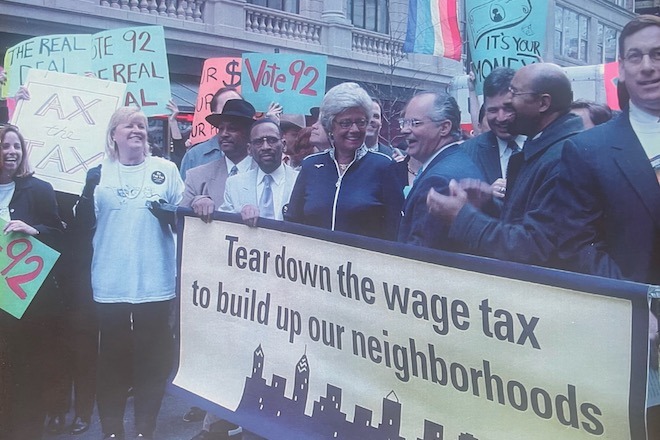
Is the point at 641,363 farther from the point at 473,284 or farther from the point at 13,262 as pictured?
the point at 13,262

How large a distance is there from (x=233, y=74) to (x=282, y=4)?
0.50 meters

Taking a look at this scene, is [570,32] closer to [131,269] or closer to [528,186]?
[528,186]

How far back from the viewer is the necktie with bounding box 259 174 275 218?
3.83 m

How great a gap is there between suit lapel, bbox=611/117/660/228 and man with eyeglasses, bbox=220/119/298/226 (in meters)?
1.81

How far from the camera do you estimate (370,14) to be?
381 centimetres

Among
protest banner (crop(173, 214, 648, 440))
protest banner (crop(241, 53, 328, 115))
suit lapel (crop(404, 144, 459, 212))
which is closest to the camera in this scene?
protest banner (crop(173, 214, 648, 440))

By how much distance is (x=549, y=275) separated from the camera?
2416 mm

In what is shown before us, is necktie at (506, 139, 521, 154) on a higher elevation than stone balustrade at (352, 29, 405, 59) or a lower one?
lower

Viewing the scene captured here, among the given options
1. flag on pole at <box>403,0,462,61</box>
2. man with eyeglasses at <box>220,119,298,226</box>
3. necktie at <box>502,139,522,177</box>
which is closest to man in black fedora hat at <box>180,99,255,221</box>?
man with eyeglasses at <box>220,119,298,226</box>

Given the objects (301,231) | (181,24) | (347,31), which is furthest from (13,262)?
(347,31)

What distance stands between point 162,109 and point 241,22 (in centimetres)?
72

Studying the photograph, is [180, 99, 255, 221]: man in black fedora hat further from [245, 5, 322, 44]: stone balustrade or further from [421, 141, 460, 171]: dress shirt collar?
[421, 141, 460, 171]: dress shirt collar

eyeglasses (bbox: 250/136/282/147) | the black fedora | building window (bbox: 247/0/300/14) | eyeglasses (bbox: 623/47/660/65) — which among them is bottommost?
eyeglasses (bbox: 250/136/282/147)

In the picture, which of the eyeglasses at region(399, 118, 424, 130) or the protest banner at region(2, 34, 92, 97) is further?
the protest banner at region(2, 34, 92, 97)
